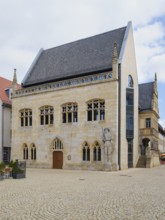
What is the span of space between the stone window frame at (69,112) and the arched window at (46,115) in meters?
1.73

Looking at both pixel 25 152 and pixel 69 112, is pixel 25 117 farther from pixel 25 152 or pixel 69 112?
pixel 69 112

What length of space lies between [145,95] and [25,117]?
60.4 feet

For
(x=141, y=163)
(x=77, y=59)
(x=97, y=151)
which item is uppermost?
(x=77, y=59)

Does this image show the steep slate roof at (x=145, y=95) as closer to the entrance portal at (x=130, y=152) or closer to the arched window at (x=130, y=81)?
the arched window at (x=130, y=81)

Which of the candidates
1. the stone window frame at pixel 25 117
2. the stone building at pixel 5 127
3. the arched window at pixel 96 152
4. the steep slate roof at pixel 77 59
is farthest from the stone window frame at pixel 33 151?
the steep slate roof at pixel 77 59

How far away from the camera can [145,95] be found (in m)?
41.3

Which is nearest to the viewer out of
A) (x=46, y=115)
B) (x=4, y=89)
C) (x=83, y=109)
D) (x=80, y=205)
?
(x=80, y=205)

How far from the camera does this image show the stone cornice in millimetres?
28552

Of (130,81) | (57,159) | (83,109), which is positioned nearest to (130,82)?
(130,81)

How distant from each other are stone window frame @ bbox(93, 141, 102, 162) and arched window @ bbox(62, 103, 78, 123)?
3722 mm

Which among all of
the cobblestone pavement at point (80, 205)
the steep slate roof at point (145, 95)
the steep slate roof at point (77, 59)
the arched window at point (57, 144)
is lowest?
the cobblestone pavement at point (80, 205)

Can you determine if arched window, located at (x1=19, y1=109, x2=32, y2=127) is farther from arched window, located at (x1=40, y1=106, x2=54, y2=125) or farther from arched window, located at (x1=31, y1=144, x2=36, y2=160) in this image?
arched window, located at (x1=31, y1=144, x2=36, y2=160)

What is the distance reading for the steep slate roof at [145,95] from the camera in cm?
3944

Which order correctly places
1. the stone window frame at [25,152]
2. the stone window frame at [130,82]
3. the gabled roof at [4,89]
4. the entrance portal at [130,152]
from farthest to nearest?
the gabled roof at [4,89]
the stone window frame at [25,152]
the stone window frame at [130,82]
the entrance portal at [130,152]
